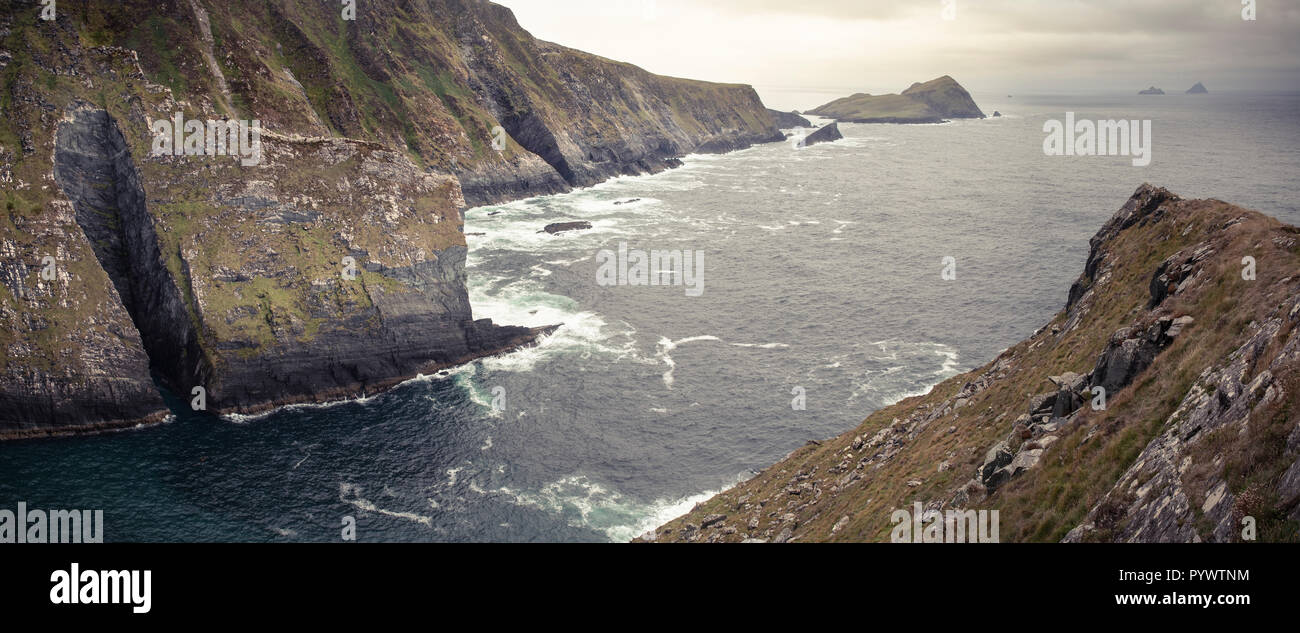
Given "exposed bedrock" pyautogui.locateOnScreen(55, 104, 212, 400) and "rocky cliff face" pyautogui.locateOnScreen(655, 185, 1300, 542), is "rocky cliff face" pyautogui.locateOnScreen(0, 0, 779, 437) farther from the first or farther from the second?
"rocky cliff face" pyautogui.locateOnScreen(655, 185, 1300, 542)

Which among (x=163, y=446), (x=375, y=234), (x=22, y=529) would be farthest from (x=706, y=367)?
(x=22, y=529)

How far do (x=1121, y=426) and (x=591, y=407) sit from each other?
54.1m

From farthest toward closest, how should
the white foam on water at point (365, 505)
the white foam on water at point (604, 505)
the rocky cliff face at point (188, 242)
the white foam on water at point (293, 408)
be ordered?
1. the white foam on water at point (293, 408)
2. the rocky cliff face at point (188, 242)
3. the white foam on water at point (365, 505)
4. the white foam on water at point (604, 505)

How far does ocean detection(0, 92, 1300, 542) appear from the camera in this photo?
58406mm

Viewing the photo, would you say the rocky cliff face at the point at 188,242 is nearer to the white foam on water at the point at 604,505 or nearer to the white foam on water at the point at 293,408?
the white foam on water at the point at 293,408

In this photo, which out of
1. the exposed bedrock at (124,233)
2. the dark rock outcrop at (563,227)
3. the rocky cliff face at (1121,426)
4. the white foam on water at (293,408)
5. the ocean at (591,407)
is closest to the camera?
the rocky cliff face at (1121,426)

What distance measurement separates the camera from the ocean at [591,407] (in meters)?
58.4

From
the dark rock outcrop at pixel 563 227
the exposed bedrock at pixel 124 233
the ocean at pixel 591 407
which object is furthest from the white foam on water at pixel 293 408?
the dark rock outcrop at pixel 563 227

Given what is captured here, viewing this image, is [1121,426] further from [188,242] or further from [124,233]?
[124,233]

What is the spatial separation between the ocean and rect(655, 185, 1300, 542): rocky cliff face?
12.6 meters

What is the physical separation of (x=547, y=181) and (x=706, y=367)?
114 metres

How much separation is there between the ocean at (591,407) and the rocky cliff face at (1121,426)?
12.6 metres

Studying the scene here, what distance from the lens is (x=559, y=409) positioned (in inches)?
2972

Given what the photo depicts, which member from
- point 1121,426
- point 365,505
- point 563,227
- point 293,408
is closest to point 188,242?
point 293,408
